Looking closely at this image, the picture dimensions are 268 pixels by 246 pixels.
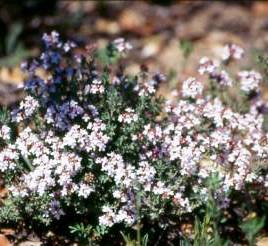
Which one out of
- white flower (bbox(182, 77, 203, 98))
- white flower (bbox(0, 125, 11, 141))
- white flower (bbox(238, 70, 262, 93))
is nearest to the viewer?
white flower (bbox(0, 125, 11, 141))

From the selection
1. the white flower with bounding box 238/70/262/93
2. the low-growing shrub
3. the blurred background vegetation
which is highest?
the blurred background vegetation

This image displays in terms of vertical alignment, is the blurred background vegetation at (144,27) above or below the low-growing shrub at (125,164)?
above

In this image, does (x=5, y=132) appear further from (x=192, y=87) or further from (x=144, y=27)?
(x=144, y=27)

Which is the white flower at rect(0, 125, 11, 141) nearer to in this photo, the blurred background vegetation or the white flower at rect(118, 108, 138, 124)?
the white flower at rect(118, 108, 138, 124)

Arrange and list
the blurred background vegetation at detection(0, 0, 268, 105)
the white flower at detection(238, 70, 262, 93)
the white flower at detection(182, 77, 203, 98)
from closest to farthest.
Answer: the white flower at detection(182, 77, 203, 98) < the white flower at detection(238, 70, 262, 93) < the blurred background vegetation at detection(0, 0, 268, 105)

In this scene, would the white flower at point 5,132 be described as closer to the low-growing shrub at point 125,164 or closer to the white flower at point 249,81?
the low-growing shrub at point 125,164

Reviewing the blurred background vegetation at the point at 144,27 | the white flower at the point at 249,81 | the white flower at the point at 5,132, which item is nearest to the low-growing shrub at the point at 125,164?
the white flower at the point at 5,132

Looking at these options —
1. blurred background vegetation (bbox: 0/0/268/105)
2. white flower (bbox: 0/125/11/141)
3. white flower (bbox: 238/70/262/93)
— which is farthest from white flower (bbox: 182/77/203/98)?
blurred background vegetation (bbox: 0/0/268/105)

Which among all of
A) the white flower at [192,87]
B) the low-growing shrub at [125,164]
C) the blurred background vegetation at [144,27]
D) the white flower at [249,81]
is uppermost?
the blurred background vegetation at [144,27]

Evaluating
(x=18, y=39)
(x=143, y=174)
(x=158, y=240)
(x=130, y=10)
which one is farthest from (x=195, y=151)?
(x=130, y=10)
